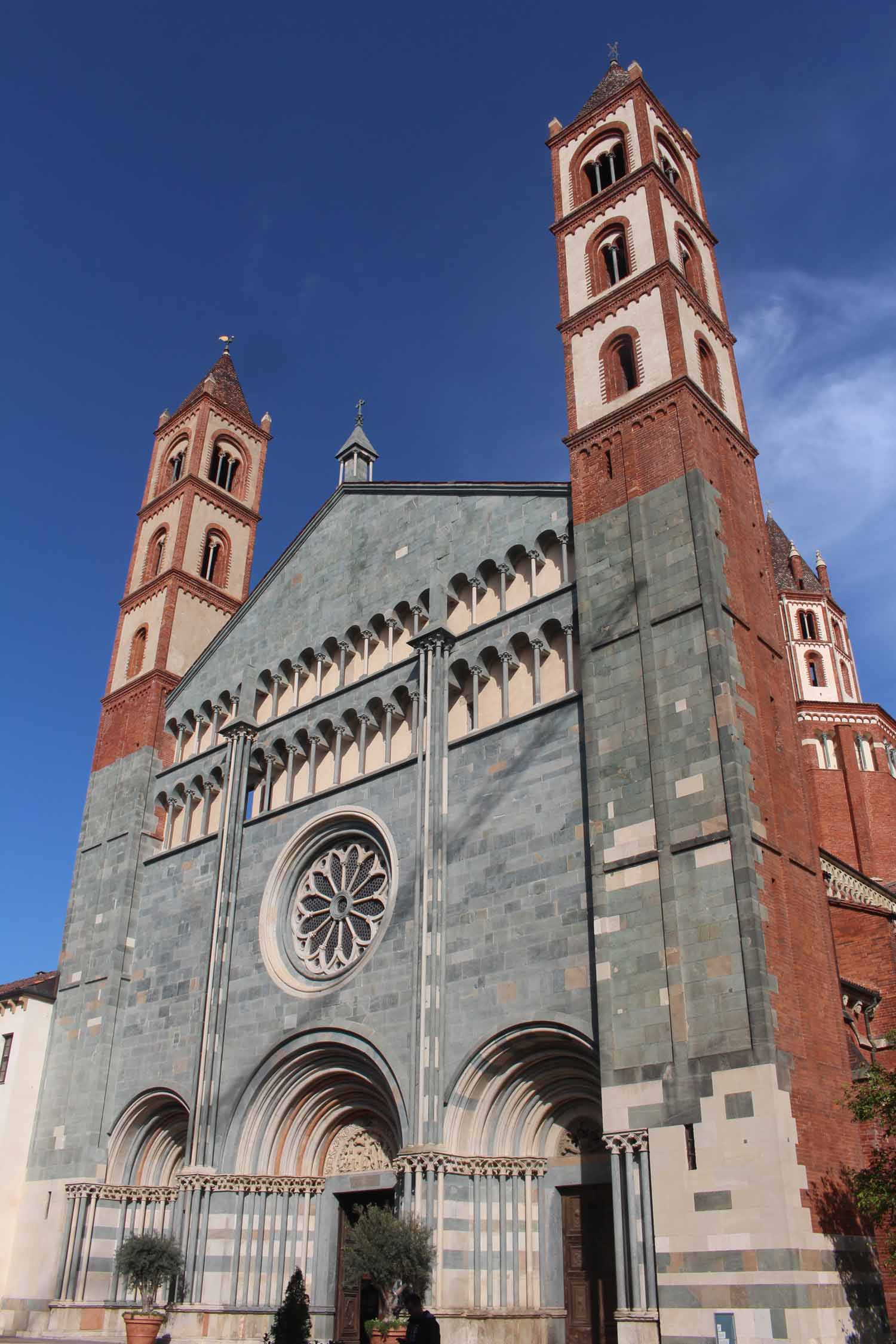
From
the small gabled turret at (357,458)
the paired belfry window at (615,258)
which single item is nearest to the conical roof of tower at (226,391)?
the small gabled turret at (357,458)

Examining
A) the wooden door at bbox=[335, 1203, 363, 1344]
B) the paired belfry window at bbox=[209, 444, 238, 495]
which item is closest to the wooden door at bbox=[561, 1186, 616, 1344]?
the wooden door at bbox=[335, 1203, 363, 1344]

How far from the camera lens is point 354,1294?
837 inches

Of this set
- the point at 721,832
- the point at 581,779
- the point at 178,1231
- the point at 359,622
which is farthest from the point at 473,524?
the point at 178,1231

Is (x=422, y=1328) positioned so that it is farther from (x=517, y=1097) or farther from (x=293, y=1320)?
(x=293, y=1320)

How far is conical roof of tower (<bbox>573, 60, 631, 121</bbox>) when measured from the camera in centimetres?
2836

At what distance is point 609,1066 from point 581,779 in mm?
4980

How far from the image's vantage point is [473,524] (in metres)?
24.6

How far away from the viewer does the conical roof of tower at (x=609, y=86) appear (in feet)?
93.0

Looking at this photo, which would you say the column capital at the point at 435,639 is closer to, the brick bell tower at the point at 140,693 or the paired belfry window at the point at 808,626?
the brick bell tower at the point at 140,693

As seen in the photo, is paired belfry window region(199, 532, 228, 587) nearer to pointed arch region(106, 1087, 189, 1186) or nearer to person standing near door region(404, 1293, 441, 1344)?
pointed arch region(106, 1087, 189, 1186)

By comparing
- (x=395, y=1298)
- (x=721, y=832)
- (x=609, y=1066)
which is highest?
(x=721, y=832)

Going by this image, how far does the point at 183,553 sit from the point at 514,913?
1904 centimetres

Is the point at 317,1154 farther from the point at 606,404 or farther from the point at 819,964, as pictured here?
the point at 606,404

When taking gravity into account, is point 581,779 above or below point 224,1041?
above
